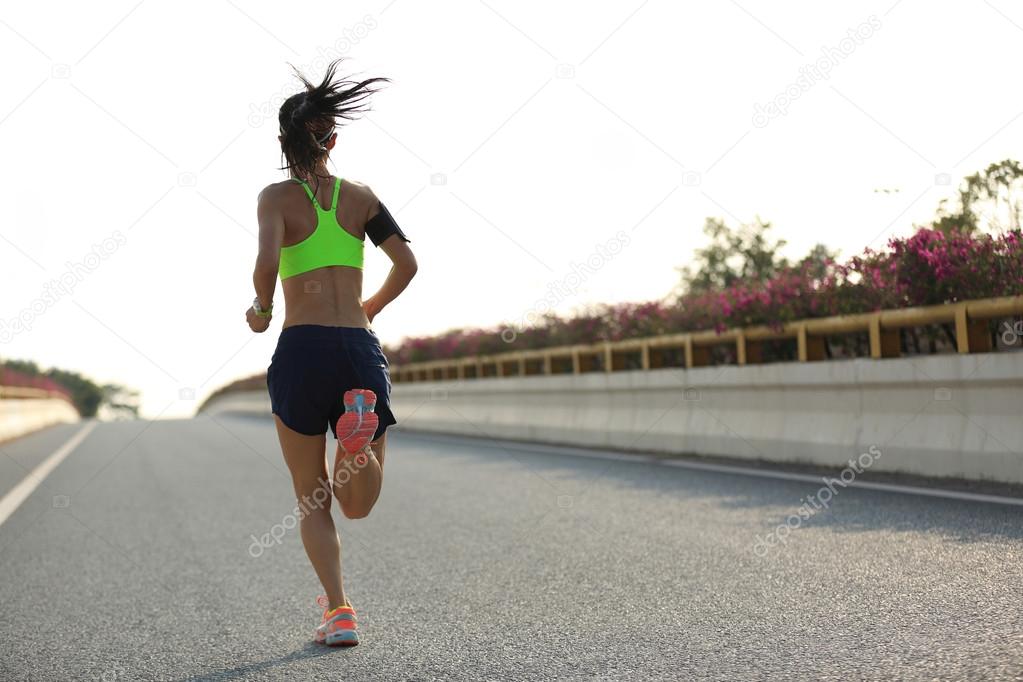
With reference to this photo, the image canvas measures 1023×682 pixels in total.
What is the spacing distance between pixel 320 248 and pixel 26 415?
26307 mm

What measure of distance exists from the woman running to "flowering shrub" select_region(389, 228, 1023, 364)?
5.93m

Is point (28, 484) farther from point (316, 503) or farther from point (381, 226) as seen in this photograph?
point (381, 226)

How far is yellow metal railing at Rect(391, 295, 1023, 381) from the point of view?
27.8ft

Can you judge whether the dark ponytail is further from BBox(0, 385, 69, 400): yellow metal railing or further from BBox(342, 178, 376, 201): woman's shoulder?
BBox(0, 385, 69, 400): yellow metal railing

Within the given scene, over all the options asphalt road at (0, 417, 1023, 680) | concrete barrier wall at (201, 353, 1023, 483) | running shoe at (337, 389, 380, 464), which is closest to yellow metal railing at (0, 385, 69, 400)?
concrete barrier wall at (201, 353, 1023, 483)

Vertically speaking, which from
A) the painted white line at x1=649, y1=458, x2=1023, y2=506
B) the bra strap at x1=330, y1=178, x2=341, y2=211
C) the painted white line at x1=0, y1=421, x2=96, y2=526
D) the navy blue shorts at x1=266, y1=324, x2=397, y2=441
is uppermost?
the bra strap at x1=330, y1=178, x2=341, y2=211

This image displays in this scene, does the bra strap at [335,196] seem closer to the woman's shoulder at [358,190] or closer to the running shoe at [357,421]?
the woman's shoulder at [358,190]

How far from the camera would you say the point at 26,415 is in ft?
92.6

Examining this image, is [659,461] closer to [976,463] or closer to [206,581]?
[976,463]

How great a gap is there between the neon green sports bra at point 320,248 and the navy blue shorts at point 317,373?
243mm

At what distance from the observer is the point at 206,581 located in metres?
6.32

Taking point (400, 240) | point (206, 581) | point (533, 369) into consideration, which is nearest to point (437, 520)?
point (206, 581)

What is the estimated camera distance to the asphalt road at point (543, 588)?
165 inches

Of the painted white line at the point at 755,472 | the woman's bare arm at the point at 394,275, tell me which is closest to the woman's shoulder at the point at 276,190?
the woman's bare arm at the point at 394,275
